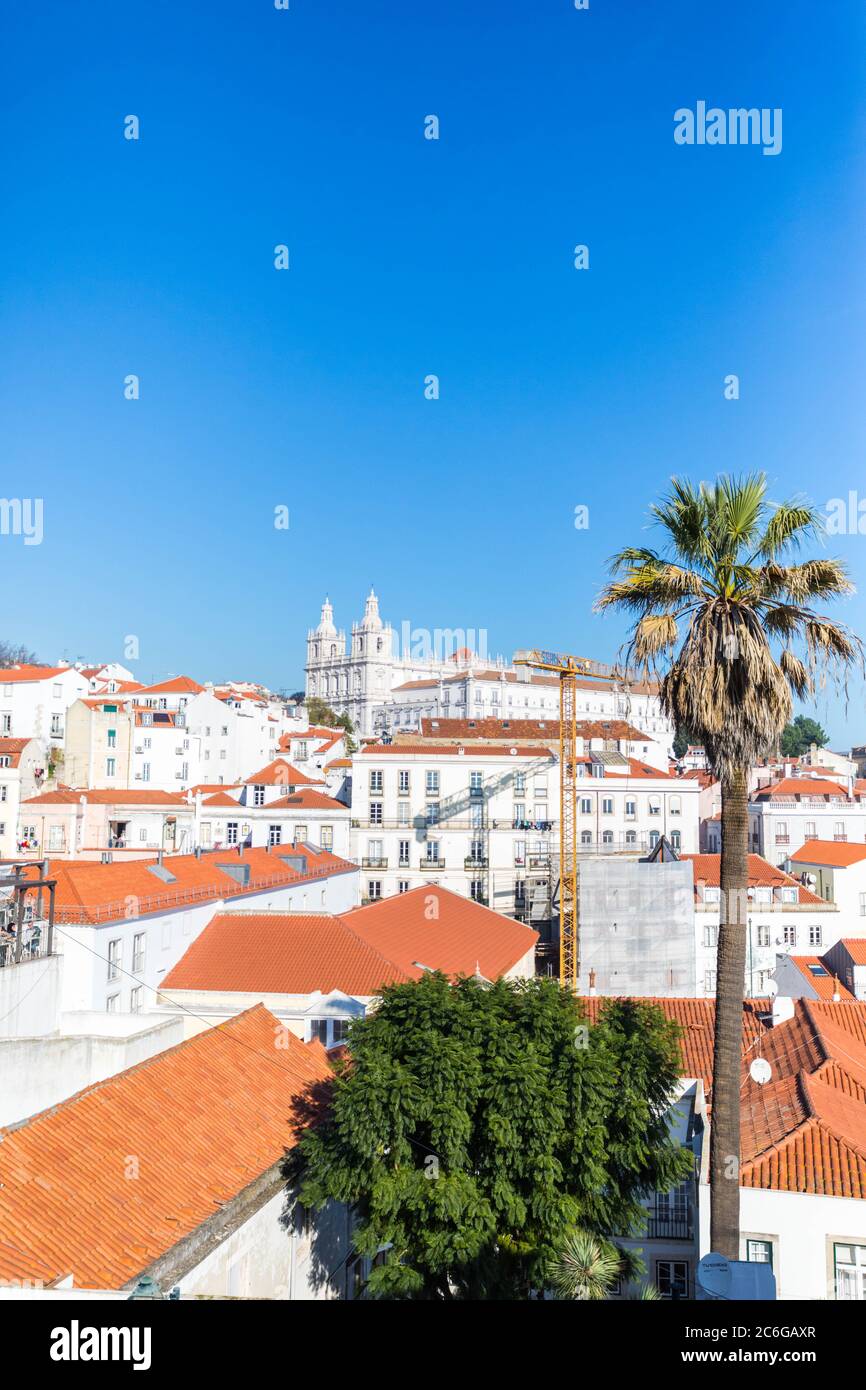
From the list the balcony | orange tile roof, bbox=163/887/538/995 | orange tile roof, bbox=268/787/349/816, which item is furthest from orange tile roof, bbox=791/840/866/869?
the balcony

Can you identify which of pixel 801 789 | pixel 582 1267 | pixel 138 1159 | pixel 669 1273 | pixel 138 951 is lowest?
pixel 669 1273

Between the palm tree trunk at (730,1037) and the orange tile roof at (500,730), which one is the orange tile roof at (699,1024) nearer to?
the palm tree trunk at (730,1037)

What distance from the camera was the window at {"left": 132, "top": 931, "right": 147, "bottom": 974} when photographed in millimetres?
25922

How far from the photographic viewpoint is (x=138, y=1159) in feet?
40.3

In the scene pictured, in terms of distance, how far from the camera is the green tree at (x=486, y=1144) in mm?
11125

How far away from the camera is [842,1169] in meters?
12.0

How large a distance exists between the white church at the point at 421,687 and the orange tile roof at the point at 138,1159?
4706 inches

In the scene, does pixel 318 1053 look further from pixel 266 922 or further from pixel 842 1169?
pixel 266 922

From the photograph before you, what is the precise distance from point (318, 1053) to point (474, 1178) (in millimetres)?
6732

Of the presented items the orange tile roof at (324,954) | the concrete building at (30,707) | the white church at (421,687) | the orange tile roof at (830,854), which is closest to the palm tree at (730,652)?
A: the orange tile roof at (324,954)

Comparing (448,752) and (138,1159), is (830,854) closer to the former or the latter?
(448,752)

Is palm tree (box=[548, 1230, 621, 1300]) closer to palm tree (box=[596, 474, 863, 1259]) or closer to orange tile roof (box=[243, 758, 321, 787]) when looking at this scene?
palm tree (box=[596, 474, 863, 1259])

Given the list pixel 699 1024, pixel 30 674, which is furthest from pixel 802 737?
pixel 699 1024

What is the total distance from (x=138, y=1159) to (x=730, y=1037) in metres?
7.63
